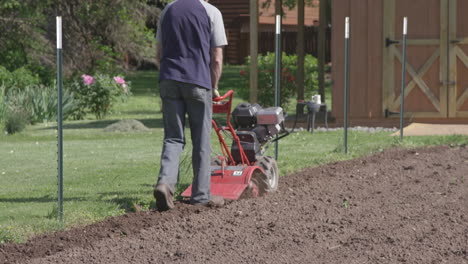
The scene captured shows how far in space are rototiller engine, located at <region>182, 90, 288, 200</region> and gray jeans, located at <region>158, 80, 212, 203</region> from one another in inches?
11.7

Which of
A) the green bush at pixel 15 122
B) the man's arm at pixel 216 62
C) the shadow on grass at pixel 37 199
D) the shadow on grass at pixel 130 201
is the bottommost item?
the shadow on grass at pixel 37 199

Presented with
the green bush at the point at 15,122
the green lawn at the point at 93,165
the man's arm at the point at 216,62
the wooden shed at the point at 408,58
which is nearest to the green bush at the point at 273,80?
the green lawn at the point at 93,165

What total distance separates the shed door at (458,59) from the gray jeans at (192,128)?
9.11 m

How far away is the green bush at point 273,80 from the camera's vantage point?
19.5 metres

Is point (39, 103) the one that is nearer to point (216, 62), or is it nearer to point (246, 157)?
point (246, 157)

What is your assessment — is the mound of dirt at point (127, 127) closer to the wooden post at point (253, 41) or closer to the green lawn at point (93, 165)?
the green lawn at point (93, 165)

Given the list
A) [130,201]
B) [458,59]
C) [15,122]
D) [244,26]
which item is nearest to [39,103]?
[15,122]

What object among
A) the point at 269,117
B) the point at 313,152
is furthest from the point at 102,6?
the point at 269,117

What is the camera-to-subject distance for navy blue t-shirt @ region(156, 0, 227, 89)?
25.4 feet

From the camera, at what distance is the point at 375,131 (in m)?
15.8

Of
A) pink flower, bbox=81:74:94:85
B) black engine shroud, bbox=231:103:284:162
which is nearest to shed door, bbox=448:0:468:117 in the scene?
black engine shroud, bbox=231:103:284:162

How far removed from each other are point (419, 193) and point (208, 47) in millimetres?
2518

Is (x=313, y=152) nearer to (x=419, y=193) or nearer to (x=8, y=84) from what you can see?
(x=419, y=193)

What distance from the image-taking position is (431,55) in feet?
53.5
